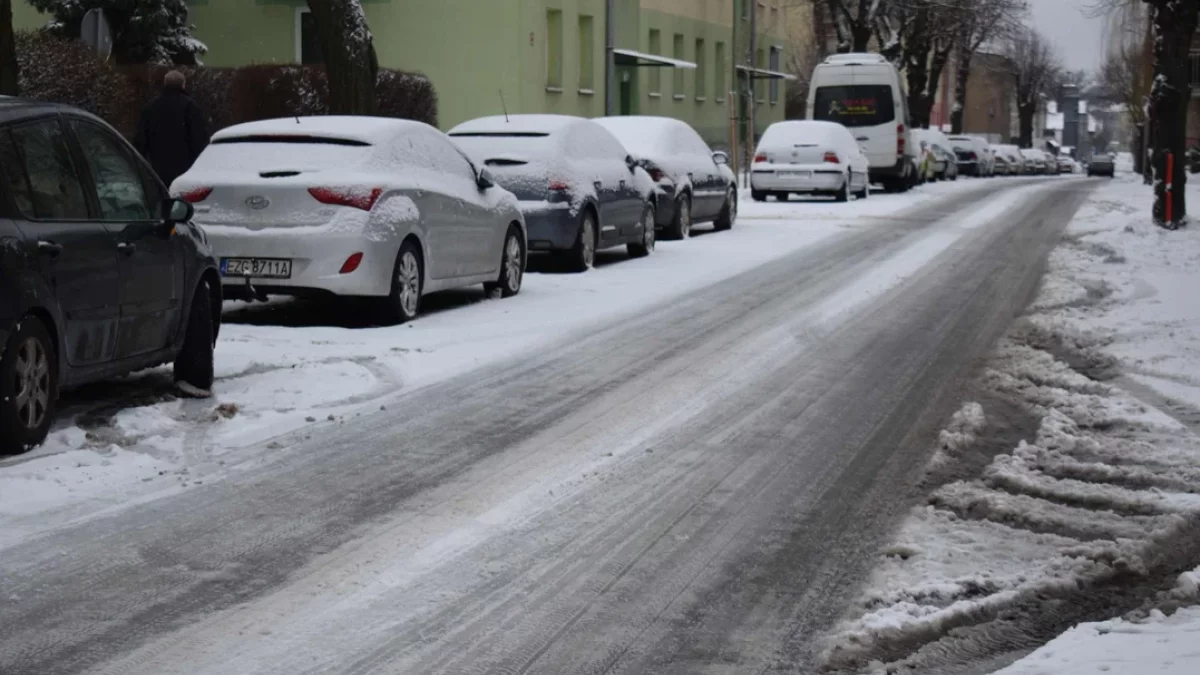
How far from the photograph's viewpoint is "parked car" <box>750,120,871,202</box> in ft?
116

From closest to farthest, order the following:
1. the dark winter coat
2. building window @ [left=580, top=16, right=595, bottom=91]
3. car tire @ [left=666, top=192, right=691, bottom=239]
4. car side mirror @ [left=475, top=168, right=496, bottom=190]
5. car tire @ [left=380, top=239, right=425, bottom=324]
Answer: car tire @ [left=380, top=239, right=425, bottom=324]
car side mirror @ [left=475, top=168, right=496, bottom=190]
the dark winter coat
car tire @ [left=666, top=192, right=691, bottom=239]
building window @ [left=580, top=16, right=595, bottom=91]

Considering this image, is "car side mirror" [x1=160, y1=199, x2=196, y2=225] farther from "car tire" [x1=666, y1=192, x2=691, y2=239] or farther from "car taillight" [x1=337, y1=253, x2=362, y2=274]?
"car tire" [x1=666, y1=192, x2=691, y2=239]

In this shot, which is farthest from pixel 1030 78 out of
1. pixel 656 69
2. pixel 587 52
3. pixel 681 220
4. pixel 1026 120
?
pixel 681 220

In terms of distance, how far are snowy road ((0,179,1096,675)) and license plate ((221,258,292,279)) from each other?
2.15 m

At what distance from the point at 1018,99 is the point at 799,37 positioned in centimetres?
6643

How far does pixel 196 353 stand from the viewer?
9625 mm

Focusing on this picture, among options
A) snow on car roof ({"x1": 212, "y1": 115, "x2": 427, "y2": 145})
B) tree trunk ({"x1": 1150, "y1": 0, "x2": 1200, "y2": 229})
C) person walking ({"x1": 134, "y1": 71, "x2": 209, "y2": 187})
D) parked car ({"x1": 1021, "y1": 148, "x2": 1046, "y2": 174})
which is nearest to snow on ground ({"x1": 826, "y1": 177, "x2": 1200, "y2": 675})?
snow on car roof ({"x1": 212, "y1": 115, "x2": 427, "y2": 145})

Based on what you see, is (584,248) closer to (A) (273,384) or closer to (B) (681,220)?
(B) (681,220)

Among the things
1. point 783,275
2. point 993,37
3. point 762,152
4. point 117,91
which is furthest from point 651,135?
point 993,37

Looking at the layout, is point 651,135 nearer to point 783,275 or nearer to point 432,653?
point 783,275

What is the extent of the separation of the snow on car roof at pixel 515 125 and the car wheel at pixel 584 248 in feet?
3.05

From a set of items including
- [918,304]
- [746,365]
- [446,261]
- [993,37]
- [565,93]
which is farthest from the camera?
[993,37]

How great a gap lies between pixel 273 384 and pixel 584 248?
846cm

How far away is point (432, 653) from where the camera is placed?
16.1ft
